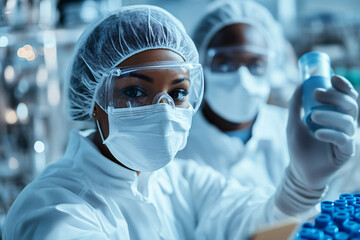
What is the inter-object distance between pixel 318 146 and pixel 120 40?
66 centimetres

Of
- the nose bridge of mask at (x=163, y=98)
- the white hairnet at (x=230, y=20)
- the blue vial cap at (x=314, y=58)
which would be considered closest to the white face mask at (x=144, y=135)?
the nose bridge of mask at (x=163, y=98)

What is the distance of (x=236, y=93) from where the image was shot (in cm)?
173

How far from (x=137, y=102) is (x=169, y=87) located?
95 millimetres

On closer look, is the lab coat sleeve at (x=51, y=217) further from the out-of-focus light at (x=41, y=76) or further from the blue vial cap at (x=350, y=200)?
the out-of-focus light at (x=41, y=76)

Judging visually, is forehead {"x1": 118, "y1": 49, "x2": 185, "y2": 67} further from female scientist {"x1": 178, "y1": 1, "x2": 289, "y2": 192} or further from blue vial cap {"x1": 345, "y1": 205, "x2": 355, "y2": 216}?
female scientist {"x1": 178, "y1": 1, "x2": 289, "y2": 192}

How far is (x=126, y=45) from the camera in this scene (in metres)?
0.95

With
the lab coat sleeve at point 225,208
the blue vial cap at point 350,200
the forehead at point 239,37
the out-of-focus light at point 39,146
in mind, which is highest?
the forehead at point 239,37

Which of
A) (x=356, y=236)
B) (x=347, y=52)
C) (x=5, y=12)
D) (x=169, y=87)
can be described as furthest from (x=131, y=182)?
(x=347, y=52)

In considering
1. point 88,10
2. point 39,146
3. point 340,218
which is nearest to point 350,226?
point 340,218

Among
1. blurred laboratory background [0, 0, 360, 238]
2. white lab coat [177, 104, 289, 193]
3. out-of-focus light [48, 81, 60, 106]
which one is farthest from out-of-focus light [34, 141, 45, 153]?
white lab coat [177, 104, 289, 193]

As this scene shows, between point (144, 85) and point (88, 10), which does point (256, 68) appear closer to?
point (144, 85)

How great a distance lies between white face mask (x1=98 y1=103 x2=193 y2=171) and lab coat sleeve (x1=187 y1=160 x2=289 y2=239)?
329 millimetres

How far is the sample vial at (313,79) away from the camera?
40.2 inches

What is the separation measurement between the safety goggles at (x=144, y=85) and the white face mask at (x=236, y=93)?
2.46ft
